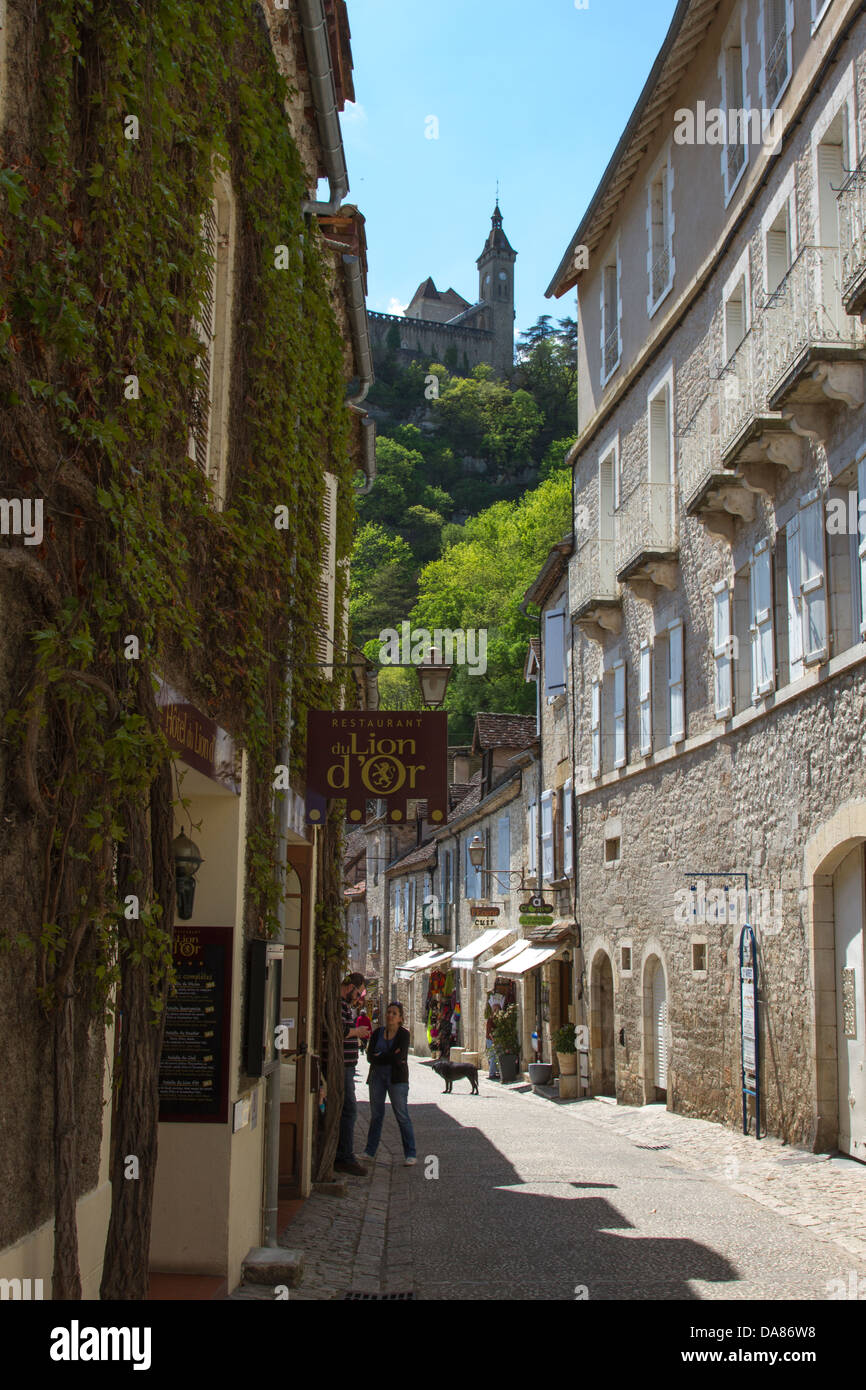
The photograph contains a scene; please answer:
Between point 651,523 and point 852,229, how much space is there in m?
7.21

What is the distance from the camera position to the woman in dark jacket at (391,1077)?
1224 cm

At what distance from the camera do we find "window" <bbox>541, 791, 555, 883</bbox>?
2594cm

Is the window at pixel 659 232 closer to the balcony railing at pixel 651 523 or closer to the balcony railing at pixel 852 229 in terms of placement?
the balcony railing at pixel 651 523

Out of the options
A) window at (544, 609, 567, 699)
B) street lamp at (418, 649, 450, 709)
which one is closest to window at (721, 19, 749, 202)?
street lamp at (418, 649, 450, 709)

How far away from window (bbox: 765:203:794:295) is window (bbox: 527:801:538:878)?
48.3 ft

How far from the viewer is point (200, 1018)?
23.2ft

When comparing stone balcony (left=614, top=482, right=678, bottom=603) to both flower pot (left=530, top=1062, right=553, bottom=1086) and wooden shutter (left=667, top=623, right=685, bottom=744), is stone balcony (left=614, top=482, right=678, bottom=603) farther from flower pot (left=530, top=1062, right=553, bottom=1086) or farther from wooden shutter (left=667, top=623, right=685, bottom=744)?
flower pot (left=530, top=1062, right=553, bottom=1086)

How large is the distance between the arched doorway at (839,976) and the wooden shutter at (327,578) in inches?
197

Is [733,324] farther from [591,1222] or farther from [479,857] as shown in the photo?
[479,857]

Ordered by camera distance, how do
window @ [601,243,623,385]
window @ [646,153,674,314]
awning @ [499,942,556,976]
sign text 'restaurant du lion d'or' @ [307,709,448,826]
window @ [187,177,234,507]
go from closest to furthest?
window @ [187,177,234,507] → sign text 'restaurant du lion d'or' @ [307,709,448,826] → window @ [646,153,674,314] → window @ [601,243,623,385] → awning @ [499,942,556,976]

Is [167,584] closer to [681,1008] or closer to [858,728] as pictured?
[858,728]

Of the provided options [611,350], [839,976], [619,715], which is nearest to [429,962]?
[619,715]

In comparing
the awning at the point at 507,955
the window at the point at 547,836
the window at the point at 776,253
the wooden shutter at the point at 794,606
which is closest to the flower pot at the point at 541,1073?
the awning at the point at 507,955

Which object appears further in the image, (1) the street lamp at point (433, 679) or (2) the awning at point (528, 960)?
(2) the awning at point (528, 960)
